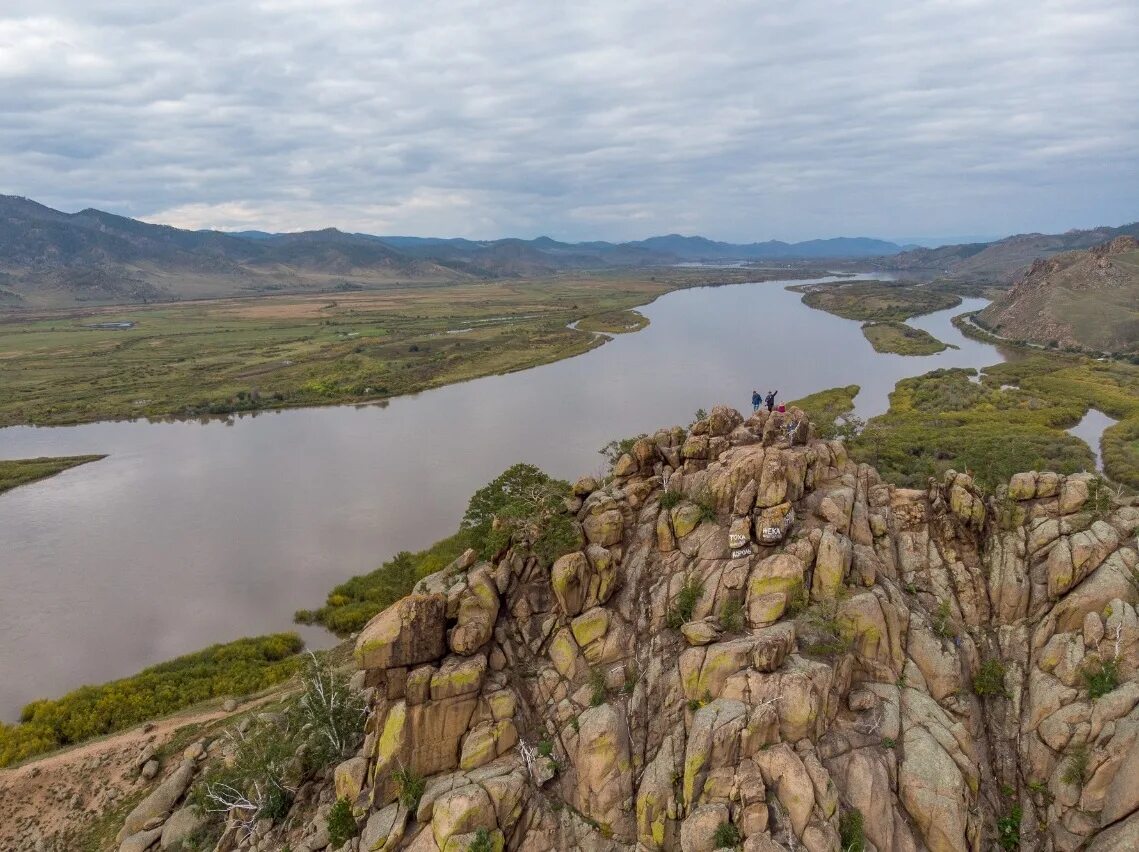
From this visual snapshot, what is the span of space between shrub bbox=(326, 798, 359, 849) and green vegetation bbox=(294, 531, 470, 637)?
1915 cm

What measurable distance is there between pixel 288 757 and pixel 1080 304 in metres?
176

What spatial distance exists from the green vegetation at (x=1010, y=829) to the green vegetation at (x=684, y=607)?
9.56 m

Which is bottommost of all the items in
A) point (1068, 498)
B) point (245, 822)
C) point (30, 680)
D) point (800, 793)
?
point (30, 680)

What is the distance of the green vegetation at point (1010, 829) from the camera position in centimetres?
1645

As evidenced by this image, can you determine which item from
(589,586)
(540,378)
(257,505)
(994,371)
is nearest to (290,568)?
(257,505)

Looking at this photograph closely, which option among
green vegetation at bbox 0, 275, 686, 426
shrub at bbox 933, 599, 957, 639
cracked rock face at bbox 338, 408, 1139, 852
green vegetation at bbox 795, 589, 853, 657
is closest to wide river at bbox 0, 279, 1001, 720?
green vegetation at bbox 0, 275, 686, 426

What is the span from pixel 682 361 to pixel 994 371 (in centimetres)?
4988

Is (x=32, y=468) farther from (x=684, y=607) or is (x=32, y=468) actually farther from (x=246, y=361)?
(x=684, y=607)

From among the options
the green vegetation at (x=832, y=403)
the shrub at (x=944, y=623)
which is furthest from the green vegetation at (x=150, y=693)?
the green vegetation at (x=832, y=403)

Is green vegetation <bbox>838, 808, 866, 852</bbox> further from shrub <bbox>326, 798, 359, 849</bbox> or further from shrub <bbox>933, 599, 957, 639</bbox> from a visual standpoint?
shrub <bbox>326, 798, 359, 849</bbox>

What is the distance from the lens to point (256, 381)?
4493 inches

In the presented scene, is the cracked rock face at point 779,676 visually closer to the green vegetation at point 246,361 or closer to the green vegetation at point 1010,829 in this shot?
the green vegetation at point 1010,829

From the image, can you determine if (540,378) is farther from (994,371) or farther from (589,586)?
(589,586)

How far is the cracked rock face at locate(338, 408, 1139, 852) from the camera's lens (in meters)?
16.3
